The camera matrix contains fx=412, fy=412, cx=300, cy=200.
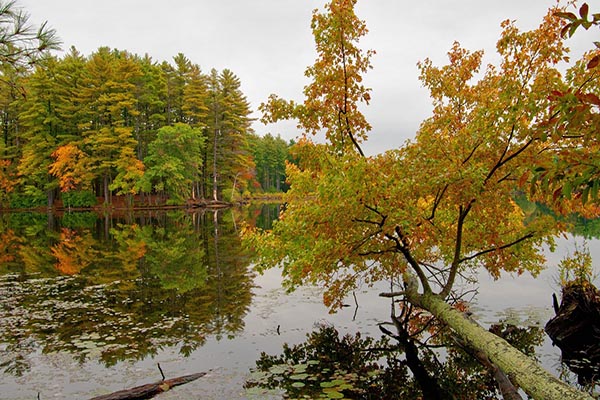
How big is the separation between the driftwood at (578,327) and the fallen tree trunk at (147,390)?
626 centimetres

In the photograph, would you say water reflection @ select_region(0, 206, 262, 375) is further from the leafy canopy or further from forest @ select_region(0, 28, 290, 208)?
forest @ select_region(0, 28, 290, 208)

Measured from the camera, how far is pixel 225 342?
763 cm

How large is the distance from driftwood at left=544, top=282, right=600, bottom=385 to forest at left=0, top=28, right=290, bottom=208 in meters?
35.9

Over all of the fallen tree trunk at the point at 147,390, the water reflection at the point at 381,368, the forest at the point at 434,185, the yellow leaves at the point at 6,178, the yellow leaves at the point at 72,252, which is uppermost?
the yellow leaves at the point at 6,178

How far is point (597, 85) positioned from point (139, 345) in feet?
25.9

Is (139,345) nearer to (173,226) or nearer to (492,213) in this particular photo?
(492,213)

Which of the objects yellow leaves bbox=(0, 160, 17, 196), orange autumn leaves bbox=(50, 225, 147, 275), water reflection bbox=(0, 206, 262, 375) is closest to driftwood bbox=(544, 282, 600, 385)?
water reflection bbox=(0, 206, 262, 375)

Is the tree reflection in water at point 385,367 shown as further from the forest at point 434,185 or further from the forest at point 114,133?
the forest at point 114,133

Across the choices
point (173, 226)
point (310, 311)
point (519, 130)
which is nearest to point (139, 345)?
point (310, 311)

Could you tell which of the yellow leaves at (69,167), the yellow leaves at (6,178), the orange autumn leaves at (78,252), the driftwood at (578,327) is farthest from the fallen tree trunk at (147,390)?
the yellow leaves at (6,178)

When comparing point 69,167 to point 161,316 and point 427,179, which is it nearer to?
point 161,316

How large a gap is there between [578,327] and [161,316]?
27.3 feet

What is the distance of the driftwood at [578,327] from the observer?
23.4ft

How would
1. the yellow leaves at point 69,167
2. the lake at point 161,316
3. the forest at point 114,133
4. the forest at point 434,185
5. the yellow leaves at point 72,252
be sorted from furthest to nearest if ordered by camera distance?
the forest at point 114,133 < the yellow leaves at point 69,167 < the yellow leaves at point 72,252 < the lake at point 161,316 < the forest at point 434,185
